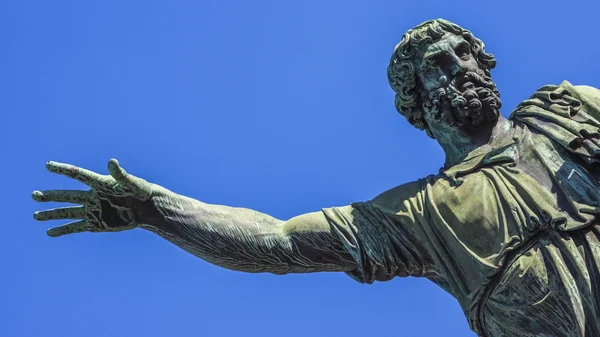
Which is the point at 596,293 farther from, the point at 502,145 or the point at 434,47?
the point at 434,47

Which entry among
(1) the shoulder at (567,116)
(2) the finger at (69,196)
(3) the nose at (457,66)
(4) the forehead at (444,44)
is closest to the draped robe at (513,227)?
(1) the shoulder at (567,116)

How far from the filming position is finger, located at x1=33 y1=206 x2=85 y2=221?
32.4ft

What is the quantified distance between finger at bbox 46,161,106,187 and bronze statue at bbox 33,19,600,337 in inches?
0.4

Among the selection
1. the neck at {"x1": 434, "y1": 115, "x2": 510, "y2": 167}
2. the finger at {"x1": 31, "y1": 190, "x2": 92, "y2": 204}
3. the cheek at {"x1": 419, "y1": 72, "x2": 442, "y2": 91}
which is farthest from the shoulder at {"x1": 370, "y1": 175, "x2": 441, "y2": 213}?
the finger at {"x1": 31, "y1": 190, "x2": 92, "y2": 204}

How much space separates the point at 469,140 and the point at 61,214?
3.08m

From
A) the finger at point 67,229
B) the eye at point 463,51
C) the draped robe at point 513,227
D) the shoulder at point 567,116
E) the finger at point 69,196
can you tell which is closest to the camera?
the draped robe at point 513,227

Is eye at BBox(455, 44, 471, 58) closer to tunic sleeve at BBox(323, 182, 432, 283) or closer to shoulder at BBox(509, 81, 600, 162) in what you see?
shoulder at BBox(509, 81, 600, 162)

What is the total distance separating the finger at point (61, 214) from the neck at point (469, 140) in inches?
109

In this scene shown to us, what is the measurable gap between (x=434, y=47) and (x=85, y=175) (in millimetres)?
2786

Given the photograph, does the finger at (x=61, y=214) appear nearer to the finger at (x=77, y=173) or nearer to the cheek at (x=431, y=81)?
the finger at (x=77, y=173)

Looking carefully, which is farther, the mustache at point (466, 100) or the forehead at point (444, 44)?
the forehead at point (444, 44)

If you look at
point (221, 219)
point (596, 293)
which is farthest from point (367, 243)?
point (596, 293)

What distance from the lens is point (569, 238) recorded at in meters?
9.08

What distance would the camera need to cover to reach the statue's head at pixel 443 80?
9984mm
